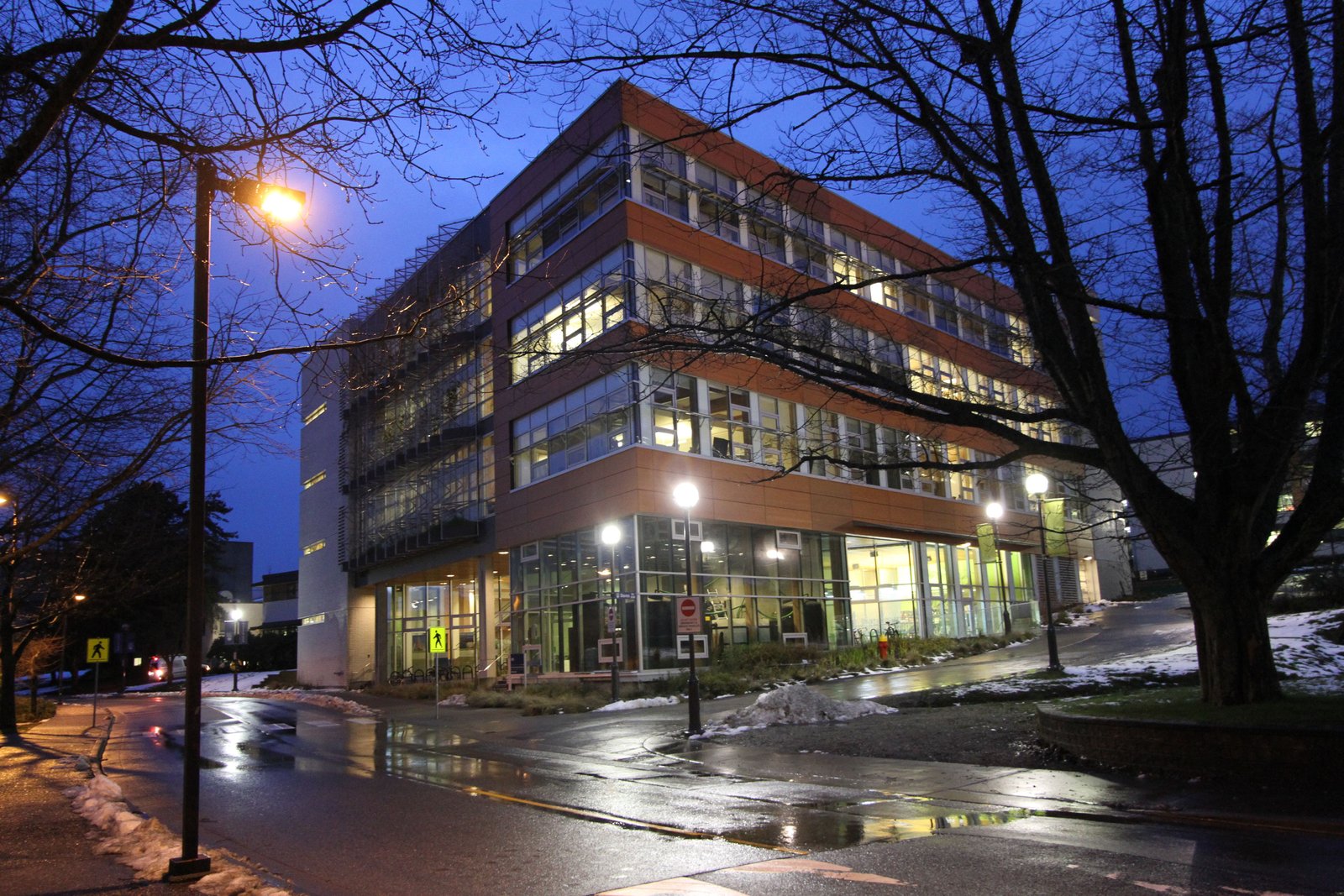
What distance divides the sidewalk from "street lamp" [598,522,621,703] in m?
11.8

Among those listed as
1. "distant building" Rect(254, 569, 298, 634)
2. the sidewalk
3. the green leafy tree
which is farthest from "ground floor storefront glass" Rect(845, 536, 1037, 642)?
"distant building" Rect(254, 569, 298, 634)

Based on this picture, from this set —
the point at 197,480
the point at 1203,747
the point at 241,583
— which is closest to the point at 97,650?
the point at 197,480

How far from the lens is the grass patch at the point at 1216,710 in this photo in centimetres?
976

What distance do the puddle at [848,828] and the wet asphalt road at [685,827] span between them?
1.6 inches

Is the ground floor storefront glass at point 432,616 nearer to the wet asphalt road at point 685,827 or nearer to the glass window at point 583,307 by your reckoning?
the glass window at point 583,307

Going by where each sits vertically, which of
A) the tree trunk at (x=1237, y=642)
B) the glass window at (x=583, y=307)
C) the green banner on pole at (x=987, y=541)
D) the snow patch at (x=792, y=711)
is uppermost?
the glass window at (x=583, y=307)

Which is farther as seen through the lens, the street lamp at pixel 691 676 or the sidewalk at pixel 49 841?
the street lamp at pixel 691 676

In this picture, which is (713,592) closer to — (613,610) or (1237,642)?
(613,610)

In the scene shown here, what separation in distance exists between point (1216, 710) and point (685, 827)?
6.21 m

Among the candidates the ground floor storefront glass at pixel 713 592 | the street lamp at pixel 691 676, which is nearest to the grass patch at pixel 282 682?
the ground floor storefront glass at pixel 713 592

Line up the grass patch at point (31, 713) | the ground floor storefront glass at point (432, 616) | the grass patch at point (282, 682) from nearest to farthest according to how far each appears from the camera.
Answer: the grass patch at point (31, 713)
the ground floor storefront glass at point (432, 616)
the grass patch at point (282, 682)

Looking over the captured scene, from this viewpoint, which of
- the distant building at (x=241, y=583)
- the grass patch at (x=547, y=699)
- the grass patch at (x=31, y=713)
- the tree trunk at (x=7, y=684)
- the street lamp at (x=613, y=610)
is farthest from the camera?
the distant building at (x=241, y=583)

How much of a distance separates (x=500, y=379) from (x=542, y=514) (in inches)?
225

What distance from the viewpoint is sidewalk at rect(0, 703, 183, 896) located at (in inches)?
277
